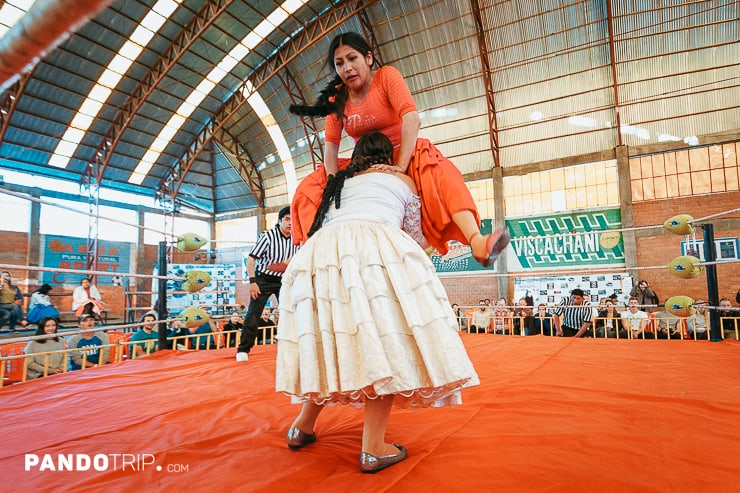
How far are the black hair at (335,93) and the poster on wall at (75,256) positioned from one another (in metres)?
12.7

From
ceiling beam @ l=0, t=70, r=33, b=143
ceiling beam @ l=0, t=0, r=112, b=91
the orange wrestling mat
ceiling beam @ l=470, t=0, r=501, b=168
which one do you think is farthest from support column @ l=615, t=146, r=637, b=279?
ceiling beam @ l=0, t=70, r=33, b=143

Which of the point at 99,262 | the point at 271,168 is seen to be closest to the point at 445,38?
the point at 271,168

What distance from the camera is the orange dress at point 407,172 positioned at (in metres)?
1.35

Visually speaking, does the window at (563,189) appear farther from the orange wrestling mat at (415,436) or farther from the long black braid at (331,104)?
the long black braid at (331,104)

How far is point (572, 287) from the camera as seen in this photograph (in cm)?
955

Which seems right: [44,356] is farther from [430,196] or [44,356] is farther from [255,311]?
[430,196]

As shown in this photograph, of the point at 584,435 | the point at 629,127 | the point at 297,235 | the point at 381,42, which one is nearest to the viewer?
the point at 584,435

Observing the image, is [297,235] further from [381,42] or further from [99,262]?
[99,262]

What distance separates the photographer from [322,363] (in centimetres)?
103

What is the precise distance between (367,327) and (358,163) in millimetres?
535

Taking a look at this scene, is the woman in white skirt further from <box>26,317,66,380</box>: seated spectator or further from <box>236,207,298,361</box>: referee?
<box>26,317,66,380</box>: seated spectator

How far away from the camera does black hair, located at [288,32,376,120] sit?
1.42 meters

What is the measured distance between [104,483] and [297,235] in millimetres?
821

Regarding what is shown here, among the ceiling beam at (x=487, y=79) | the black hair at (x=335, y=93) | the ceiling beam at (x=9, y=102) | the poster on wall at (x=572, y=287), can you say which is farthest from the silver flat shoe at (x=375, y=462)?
the ceiling beam at (x=9, y=102)
